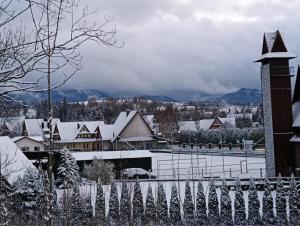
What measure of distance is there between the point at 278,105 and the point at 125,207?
14.4m

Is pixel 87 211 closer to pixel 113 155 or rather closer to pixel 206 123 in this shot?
pixel 113 155

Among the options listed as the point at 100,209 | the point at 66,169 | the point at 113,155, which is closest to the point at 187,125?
the point at 113,155

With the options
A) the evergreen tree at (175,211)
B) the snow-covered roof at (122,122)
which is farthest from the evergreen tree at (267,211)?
the snow-covered roof at (122,122)

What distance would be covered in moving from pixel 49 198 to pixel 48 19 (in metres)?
1.72

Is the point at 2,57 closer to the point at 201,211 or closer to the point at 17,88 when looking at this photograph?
the point at 17,88

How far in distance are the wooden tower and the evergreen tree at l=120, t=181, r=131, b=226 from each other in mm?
12996

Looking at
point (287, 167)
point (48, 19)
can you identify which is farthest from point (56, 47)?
point (287, 167)

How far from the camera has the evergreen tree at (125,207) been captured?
1939cm

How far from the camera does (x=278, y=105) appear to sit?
29.5 m

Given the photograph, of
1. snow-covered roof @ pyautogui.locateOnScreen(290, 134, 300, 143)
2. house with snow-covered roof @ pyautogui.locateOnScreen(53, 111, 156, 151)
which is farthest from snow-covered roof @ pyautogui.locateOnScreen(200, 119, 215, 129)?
snow-covered roof @ pyautogui.locateOnScreen(290, 134, 300, 143)

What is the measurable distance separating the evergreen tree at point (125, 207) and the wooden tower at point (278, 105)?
42.6 ft

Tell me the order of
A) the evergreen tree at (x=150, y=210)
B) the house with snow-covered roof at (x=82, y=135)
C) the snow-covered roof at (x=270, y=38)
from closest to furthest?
the evergreen tree at (x=150, y=210) < the snow-covered roof at (x=270, y=38) < the house with snow-covered roof at (x=82, y=135)

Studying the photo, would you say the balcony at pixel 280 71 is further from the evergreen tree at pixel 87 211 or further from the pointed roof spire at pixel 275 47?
the evergreen tree at pixel 87 211

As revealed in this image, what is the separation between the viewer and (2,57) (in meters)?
4.61
